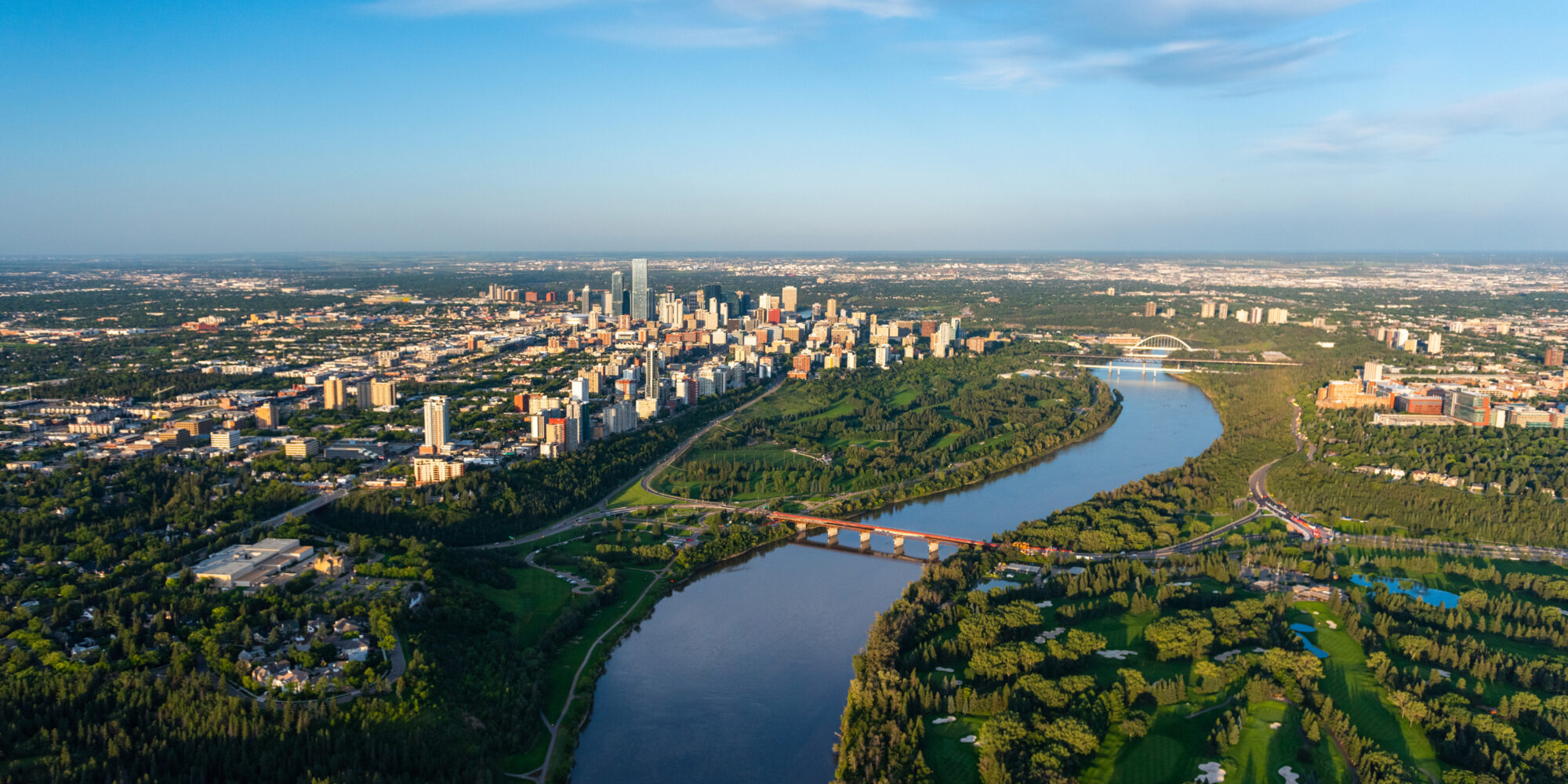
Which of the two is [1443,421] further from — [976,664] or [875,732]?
[875,732]

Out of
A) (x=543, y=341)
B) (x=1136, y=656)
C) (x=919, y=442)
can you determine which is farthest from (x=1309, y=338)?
(x=1136, y=656)

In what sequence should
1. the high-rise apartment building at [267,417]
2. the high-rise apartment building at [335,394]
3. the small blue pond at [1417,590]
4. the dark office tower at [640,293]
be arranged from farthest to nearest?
the dark office tower at [640,293] < the high-rise apartment building at [335,394] < the high-rise apartment building at [267,417] < the small blue pond at [1417,590]

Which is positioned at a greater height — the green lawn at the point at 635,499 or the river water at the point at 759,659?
the green lawn at the point at 635,499

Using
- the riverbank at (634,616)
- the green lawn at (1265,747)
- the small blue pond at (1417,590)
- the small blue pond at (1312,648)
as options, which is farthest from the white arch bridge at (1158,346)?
the green lawn at (1265,747)

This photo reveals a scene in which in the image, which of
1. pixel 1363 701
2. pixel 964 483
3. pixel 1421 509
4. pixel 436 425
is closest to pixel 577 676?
pixel 1363 701

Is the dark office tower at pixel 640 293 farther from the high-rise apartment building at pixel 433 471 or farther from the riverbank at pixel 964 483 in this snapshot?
the high-rise apartment building at pixel 433 471

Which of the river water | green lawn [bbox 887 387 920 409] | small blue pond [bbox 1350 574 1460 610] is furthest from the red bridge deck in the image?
green lawn [bbox 887 387 920 409]

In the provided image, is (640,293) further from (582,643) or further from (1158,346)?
(582,643)

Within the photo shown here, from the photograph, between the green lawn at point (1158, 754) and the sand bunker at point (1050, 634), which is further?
the sand bunker at point (1050, 634)
